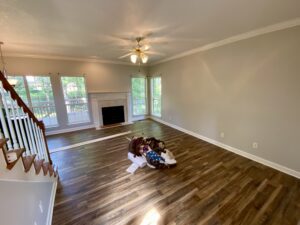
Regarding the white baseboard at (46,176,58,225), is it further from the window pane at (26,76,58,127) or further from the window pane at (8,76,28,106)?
the window pane at (8,76,28,106)

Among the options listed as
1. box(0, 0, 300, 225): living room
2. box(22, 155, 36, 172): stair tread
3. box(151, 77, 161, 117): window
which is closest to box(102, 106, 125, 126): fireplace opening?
box(0, 0, 300, 225): living room

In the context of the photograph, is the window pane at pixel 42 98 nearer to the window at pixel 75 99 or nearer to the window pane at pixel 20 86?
the window pane at pixel 20 86

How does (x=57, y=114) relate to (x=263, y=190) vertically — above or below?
above

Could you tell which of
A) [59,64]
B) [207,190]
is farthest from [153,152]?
[59,64]

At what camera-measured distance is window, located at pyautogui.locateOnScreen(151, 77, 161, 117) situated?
6037 mm

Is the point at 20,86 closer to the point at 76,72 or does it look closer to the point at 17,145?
the point at 76,72

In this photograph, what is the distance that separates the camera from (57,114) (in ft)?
15.8

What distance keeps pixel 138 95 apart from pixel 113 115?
152 cm

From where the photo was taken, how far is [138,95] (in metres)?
6.42

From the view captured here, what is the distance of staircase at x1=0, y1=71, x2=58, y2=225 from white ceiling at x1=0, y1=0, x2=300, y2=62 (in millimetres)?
1251

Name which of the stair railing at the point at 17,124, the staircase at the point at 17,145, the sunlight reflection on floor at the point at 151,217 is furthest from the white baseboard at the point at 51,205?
the sunlight reflection on floor at the point at 151,217

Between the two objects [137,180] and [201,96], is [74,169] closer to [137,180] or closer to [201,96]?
[137,180]

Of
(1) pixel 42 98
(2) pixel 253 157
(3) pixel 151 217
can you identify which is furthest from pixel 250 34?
(1) pixel 42 98

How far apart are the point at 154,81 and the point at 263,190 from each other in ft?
16.8
